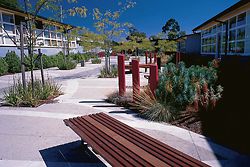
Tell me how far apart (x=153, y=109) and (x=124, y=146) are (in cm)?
280

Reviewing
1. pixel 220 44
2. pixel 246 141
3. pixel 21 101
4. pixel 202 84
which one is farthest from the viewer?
pixel 220 44

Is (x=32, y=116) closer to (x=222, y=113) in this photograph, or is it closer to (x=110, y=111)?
(x=110, y=111)

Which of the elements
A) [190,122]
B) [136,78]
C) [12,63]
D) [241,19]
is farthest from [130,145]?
[12,63]

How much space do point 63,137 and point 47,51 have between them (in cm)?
2488

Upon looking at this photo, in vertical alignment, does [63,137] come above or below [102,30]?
below

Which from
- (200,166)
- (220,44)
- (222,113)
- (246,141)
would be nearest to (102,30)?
(220,44)

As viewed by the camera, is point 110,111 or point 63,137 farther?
point 110,111

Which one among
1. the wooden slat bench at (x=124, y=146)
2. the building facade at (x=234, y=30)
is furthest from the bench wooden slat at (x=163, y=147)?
the building facade at (x=234, y=30)

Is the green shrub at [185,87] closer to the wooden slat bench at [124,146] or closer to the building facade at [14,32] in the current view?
the wooden slat bench at [124,146]

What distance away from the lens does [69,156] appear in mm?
3523

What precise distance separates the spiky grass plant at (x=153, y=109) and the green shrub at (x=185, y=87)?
0.55ft

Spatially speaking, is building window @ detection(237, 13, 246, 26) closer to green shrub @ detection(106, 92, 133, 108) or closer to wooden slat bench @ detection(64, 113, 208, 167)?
green shrub @ detection(106, 92, 133, 108)

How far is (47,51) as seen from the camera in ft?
88.6

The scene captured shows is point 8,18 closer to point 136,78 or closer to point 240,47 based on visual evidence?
point 136,78
